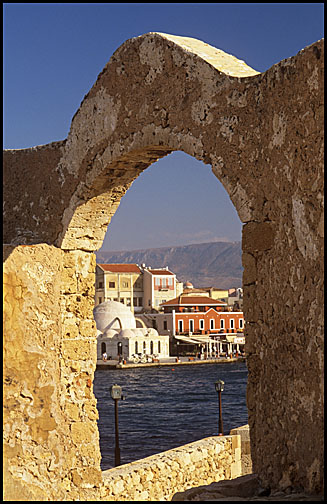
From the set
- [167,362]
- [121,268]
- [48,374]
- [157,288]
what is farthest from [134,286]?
[48,374]

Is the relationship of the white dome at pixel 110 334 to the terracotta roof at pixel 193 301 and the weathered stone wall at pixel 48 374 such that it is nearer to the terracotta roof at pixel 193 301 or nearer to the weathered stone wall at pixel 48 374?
the terracotta roof at pixel 193 301

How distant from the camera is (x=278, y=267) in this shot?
333 cm

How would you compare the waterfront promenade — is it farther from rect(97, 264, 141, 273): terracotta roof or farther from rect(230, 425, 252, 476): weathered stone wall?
rect(230, 425, 252, 476): weathered stone wall

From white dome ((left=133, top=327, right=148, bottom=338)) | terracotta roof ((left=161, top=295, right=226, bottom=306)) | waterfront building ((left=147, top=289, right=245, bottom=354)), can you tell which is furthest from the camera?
terracotta roof ((left=161, top=295, right=226, bottom=306))

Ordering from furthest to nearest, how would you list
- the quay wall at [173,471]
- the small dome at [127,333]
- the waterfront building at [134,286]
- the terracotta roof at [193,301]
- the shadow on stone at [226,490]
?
the waterfront building at [134,286]
the terracotta roof at [193,301]
the small dome at [127,333]
the quay wall at [173,471]
the shadow on stone at [226,490]

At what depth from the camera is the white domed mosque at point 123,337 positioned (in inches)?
1775

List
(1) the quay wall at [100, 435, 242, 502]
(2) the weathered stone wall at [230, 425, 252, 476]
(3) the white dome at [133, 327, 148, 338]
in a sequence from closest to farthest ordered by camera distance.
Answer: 1. (1) the quay wall at [100, 435, 242, 502]
2. (2) the weathered stone wall at [230, 425, 252, 476]
3. (3) the white dome at [133, 327, 148, 338]

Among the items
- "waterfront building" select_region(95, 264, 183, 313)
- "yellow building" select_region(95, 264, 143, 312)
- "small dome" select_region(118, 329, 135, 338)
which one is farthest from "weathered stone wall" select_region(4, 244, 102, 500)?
"yellow building" select_region(95, 264, 143, 312)

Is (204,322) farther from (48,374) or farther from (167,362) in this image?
(48,374)

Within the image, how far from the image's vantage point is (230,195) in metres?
3.60

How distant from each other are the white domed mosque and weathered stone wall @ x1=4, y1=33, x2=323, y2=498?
40181 mm

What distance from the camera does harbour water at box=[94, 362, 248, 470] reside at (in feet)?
73.6

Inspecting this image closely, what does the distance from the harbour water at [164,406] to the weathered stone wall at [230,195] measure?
37.9ft

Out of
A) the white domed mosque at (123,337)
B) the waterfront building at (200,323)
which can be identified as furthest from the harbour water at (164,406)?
the waterfront building at (200,323)
